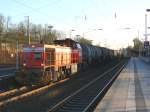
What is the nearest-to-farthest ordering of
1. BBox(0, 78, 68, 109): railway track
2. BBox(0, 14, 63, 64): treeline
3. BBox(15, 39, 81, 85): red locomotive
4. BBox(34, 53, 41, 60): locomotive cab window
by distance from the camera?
1. BBox(0, 78, 68, 109): railway track
2. BBox(15, 39, 81, 85): red locomotive
3. BBox(34, 53, 41, 60): locomotive cab window
4. BBox(0, 14, 63, 64): treeline

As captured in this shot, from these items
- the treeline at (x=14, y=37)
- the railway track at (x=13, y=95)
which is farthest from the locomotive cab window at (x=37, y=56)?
the treeline at (x=14, y=37)

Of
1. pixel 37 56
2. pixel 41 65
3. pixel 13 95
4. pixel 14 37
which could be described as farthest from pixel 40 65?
A: pixel 14 37

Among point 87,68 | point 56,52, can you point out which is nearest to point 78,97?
point 56,52

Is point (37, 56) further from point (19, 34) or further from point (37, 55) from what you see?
point (19, 34)

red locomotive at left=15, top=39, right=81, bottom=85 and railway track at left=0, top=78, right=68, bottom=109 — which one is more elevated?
red locomotive at left=15, top=39, right=81, bottom=85

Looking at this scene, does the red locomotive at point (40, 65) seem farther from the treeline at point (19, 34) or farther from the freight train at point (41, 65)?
the treeline at point (19, 34)

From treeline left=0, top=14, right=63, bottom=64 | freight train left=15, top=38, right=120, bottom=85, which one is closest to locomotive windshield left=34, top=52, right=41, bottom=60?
freight train left=15, top=38, right=120, bottom=85

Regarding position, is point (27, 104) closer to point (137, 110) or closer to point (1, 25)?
point (137, 110)

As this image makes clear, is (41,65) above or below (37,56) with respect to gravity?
below

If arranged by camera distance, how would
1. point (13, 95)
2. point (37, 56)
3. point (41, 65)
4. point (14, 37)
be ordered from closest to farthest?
point (13, 95) < point (41, 65) < point (37, 56) < point (14, 37)

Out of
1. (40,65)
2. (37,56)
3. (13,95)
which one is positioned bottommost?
(13,95)

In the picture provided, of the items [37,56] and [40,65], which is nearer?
[40,65]

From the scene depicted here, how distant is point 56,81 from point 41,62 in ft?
13.1

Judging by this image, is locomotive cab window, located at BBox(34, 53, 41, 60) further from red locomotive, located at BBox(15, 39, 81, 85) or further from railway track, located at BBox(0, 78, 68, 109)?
railway track, located at BBox(0, 78, 68, 109)
